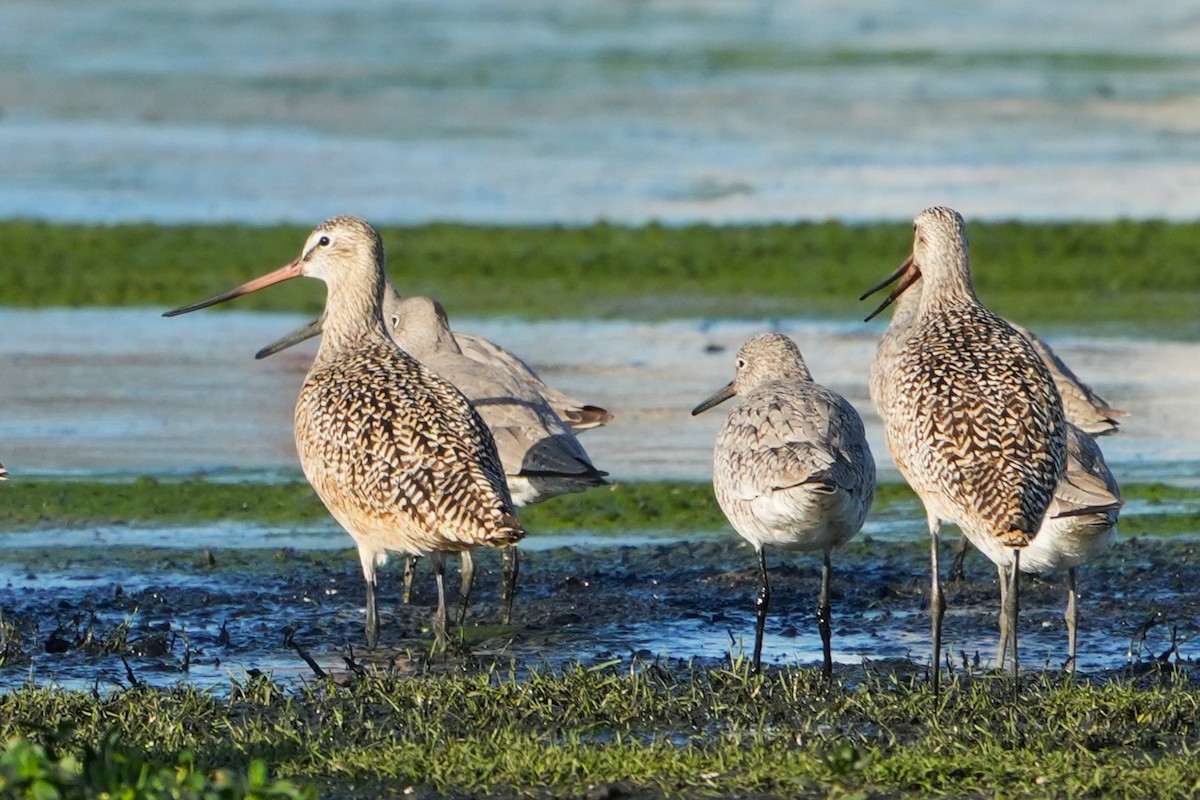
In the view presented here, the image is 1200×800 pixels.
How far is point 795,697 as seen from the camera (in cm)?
654

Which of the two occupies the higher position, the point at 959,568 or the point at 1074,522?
the point at 1074,522

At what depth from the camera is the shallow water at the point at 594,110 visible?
2033cm

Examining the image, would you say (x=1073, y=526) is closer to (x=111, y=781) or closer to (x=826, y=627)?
(x=826, y=627)

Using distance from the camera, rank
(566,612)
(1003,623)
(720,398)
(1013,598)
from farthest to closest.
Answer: (720,398)
(566,612)
(1003,623)
(1013,598)

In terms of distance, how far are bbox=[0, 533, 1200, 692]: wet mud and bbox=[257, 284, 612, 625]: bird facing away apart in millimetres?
346

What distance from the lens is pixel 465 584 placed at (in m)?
8.18

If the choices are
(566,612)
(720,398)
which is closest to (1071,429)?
(720,398)

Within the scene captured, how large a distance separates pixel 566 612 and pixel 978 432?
6.60 feet

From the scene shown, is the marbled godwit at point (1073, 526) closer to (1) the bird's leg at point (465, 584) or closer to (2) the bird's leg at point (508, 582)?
(2) the bird's leg at point (508, 582)

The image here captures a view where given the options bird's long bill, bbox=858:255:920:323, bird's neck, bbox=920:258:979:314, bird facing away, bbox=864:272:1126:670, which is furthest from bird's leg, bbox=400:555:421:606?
bird's long bill, bbox=858:255:920:323

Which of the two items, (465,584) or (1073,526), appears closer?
(1073,526)

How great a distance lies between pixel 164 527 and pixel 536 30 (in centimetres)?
2576

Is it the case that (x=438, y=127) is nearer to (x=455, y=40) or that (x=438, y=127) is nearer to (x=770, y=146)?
(x=770, y=146)

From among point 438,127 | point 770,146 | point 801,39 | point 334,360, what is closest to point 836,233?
point 770,146
